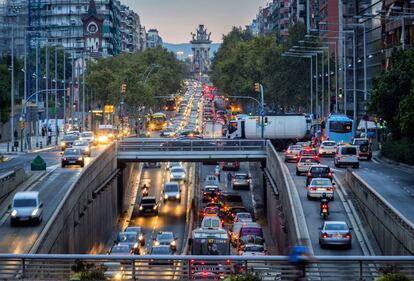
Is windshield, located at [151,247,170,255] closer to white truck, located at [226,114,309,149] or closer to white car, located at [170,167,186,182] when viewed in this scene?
white car, located at [170,167,186,182]

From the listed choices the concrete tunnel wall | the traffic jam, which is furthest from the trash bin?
the traffic jam

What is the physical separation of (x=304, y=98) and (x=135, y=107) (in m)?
36.0

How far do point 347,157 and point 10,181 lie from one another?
27.3 meters

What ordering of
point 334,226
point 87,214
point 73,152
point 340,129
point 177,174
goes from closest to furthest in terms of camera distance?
point 334,226 → point 87,214 → point 73,152 → point 177,174 → point 340,129

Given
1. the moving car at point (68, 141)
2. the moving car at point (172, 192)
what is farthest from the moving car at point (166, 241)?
the moving car at point (68, 141)

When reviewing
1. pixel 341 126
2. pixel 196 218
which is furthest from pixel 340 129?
pixel 196 218

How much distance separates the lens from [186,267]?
2398 centimetres

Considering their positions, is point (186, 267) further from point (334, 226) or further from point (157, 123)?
point (157, 123)

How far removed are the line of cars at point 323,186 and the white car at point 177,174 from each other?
514 inches

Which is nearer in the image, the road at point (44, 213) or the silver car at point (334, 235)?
the road at point (44, 213)

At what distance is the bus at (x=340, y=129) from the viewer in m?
97.1

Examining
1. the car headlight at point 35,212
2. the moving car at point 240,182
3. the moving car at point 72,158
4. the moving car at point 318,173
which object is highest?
the moving car at point 72,158

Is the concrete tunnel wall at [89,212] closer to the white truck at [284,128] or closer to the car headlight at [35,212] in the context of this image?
the car headlight at [35,212]

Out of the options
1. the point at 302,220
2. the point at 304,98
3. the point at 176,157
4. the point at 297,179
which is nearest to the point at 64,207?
the point at 302,220
